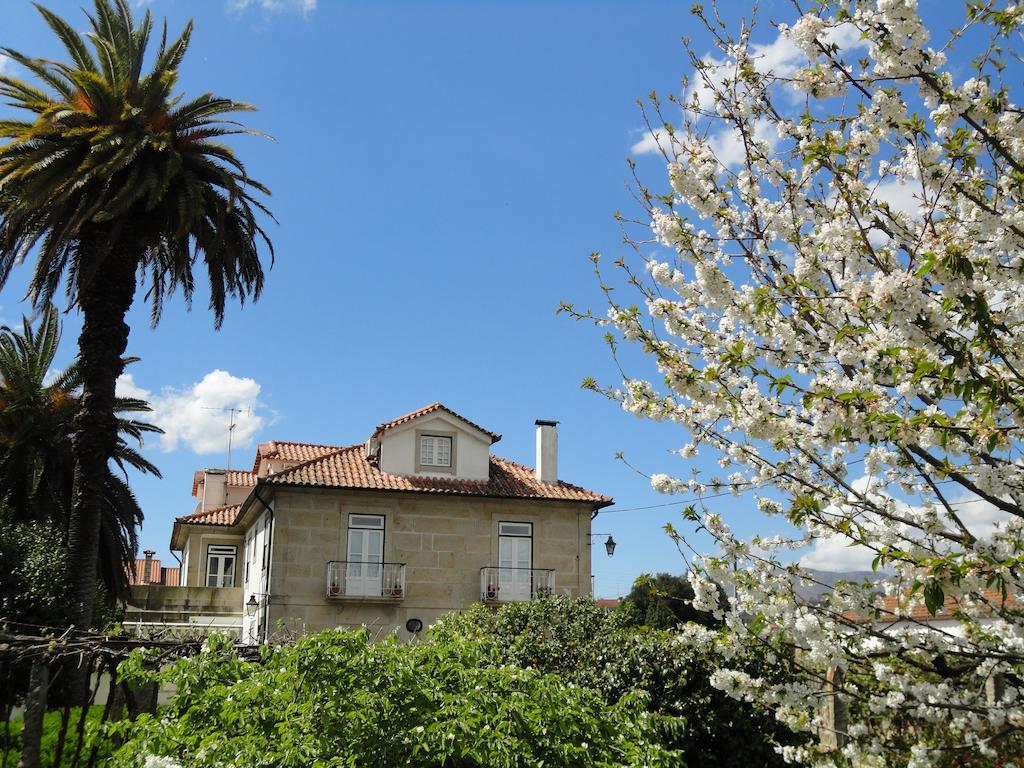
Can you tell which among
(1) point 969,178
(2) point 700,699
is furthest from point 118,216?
(1) point 969,178

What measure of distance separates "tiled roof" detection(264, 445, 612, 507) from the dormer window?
1.05 feet

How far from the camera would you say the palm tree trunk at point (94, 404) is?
14.1m

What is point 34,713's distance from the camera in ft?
17.9

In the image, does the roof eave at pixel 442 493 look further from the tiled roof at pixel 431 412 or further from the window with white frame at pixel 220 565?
the window with white frame at pixel 220 565

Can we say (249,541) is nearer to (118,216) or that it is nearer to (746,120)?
(118,216)

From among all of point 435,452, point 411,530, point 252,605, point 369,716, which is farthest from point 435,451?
point 369,716

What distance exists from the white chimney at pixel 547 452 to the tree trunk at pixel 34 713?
64.5 feet

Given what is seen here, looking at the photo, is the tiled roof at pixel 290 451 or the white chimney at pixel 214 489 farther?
the white chimney at pixel 214 489

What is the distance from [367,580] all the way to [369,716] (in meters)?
17.5

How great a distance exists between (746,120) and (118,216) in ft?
40.7

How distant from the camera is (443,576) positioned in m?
22.6

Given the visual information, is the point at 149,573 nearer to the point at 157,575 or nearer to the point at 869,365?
the point at 157,575

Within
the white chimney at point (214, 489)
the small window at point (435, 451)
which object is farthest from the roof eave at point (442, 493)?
the white chimney at point (214, 489)

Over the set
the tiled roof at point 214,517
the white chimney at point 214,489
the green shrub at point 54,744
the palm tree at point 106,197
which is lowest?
the green shrub at point 54,744
